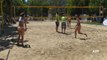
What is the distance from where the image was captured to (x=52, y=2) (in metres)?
83.6

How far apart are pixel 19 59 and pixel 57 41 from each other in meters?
5.21

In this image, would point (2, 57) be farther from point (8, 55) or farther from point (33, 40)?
point (33, 40)

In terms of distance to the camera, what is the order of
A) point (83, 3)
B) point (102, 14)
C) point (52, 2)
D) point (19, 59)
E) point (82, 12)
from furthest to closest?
point (52, 2)
point (83, 3)
point (82, 12)
point (102, 14)
point (19, 59)

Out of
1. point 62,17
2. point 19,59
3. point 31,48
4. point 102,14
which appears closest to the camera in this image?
point 19,59

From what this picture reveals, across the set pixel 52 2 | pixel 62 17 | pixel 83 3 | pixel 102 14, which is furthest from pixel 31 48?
pixel 52 2

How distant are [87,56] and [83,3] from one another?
49.5 m

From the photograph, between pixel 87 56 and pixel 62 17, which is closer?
pixel 87 56

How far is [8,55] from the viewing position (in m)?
13.8

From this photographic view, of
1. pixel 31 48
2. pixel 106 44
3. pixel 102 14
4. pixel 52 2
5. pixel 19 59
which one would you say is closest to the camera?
pixel 19 59

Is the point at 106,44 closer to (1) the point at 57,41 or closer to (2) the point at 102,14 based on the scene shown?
(1) the point at 57,41

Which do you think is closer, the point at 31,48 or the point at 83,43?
the point at 31,48

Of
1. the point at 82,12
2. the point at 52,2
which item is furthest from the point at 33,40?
the point at 52,2

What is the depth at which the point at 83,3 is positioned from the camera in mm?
62781

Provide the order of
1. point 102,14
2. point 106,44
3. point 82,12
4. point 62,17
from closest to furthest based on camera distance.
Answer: point 106,44 < point 62,17 < point 102,14 < point 82,12
